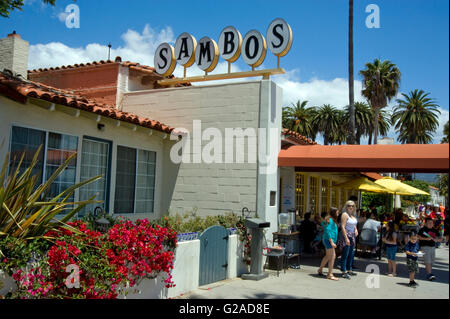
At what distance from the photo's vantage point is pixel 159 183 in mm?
10773

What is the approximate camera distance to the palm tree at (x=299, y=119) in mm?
46312

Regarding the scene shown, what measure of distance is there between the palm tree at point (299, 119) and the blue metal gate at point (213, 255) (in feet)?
127

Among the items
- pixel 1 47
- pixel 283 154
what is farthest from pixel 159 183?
pixel 1 47

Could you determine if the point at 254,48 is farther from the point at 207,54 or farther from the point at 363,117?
the point at 363,117

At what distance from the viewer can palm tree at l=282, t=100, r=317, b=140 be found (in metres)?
46.3

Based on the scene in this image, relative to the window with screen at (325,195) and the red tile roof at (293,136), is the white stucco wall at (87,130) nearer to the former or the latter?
the red tile roof at (293,136)

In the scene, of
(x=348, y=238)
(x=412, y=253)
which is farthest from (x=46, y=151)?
(x=412, y=253)

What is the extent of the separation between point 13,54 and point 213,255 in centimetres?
688

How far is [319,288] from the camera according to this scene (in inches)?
313

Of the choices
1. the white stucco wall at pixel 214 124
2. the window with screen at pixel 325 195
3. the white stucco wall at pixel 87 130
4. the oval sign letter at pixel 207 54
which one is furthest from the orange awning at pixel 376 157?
the window with screen at pixel 325 195

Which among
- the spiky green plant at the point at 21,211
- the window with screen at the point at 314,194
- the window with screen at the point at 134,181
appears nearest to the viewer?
the spiky green plant at the point at 21,211

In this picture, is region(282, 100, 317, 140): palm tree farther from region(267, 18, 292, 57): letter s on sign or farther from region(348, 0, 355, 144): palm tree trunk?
region(267, 18, 292, 57): letter s on sign

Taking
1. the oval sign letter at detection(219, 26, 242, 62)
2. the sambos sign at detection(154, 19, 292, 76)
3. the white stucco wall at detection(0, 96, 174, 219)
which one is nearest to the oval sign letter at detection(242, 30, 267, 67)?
the sambos sign at detection(154, 19, 292, 76)
